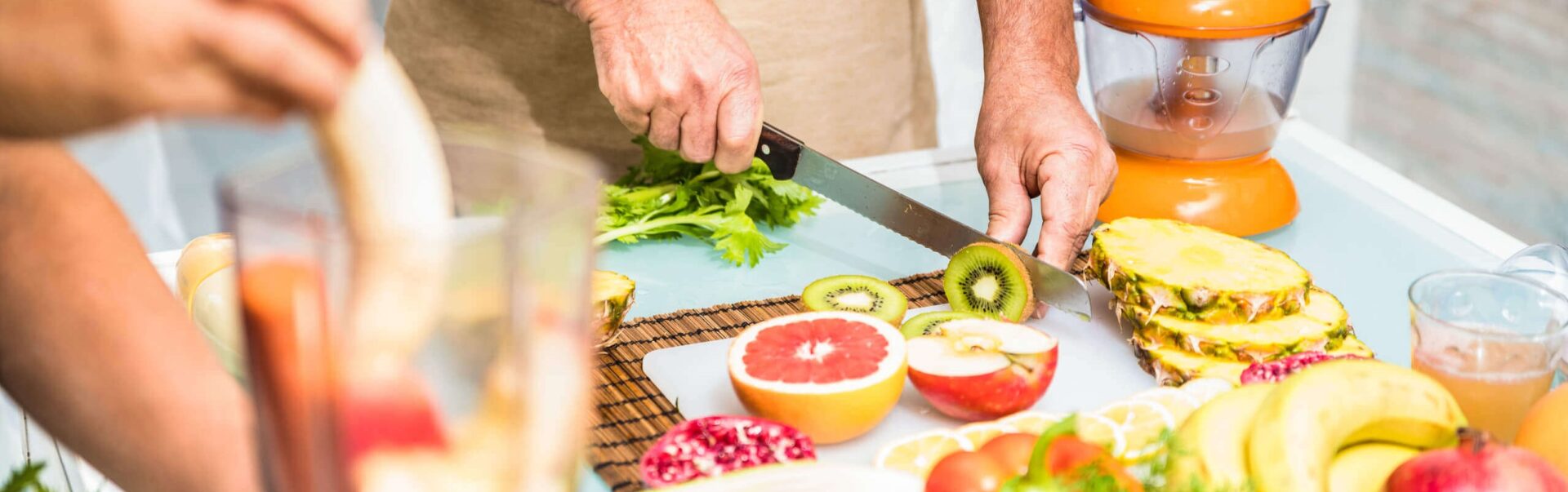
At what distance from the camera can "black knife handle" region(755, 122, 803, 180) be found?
1741 millimetres

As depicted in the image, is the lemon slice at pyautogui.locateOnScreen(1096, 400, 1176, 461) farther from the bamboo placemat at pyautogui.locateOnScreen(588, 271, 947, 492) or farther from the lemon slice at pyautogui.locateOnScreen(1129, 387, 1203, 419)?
the bamboo placemat at pyautogui.locateOnScreen(588, 271, 947, 492)

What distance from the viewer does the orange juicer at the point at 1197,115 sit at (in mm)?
1849

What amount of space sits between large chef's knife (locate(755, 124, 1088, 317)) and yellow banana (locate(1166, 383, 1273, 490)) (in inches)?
17.0

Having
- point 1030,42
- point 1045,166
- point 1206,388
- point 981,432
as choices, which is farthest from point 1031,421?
point 1030,42

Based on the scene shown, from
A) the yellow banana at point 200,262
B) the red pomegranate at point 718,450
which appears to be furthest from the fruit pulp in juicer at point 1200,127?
the yellow banana at point 200,262

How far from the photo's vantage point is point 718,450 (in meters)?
1.18

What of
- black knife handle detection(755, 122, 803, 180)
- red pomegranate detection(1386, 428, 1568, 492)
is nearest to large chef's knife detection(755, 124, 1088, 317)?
black knife handle detection(755, 122, 803, 180)

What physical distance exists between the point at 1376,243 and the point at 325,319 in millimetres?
1582

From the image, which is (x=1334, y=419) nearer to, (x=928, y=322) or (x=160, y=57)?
(x=928, y=322)

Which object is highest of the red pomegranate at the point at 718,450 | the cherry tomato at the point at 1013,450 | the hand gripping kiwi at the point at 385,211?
the hand gripping kiwi at the point at 385,211

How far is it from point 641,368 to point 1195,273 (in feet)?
2.05

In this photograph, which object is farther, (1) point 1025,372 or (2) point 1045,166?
(2) point 1045,166

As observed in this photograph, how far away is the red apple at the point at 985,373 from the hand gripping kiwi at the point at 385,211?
76 cm

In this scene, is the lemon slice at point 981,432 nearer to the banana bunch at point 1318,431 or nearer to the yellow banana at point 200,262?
the banana bunch at point 1318,431
